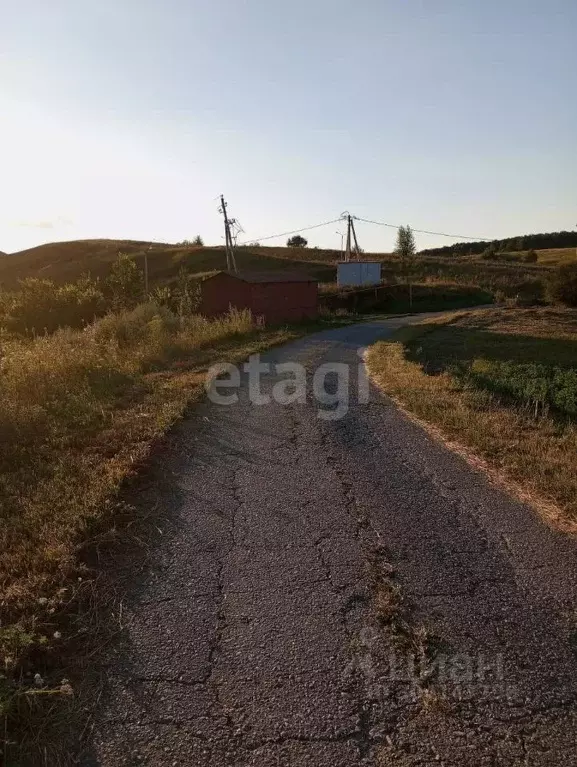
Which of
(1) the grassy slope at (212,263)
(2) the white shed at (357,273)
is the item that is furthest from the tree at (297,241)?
(2) the white shed at (357,273)

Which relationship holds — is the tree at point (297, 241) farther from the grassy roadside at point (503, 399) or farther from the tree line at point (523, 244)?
the grassy roadside at point (503, 399)

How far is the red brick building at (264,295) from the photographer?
27016 millimetres

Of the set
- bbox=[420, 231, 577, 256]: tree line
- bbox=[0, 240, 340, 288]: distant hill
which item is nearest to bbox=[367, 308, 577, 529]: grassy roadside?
bbox=[0, 240, 340, 288]: distant hill

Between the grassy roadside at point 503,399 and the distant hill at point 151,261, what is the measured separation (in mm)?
42429

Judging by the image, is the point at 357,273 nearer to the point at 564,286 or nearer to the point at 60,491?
the point at 564,286

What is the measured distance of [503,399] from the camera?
891 cm

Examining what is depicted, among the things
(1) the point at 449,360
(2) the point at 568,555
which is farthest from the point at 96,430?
(1) the point at 449,360

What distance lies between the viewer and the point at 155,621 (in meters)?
3.22

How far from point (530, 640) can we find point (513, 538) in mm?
1205

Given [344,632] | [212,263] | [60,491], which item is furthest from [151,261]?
[344,632]

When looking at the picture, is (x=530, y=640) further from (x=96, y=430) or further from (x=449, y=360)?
(x=449, y=360)

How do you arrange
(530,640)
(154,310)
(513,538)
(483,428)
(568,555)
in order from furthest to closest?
1. (154,310)
2. (483,428)
3. (513,538)
4. (568,555)
5. (530,640)

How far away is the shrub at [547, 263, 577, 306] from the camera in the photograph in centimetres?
3328

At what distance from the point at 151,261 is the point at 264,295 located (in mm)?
53194
